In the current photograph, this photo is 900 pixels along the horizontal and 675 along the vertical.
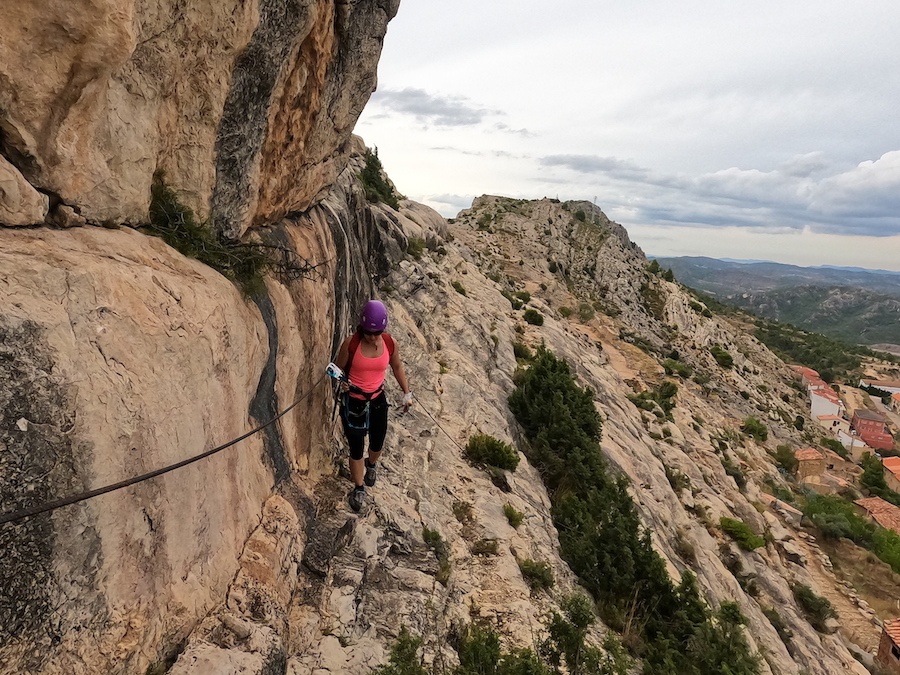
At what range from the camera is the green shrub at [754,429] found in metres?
38.3

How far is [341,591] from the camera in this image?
563cm

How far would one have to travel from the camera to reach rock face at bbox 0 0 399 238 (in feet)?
10.7

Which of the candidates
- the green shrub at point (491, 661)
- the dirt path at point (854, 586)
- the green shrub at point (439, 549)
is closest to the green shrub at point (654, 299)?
the dirt path at point (854, 586)

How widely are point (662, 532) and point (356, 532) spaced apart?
34.7 feet

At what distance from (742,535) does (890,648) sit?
421 inches

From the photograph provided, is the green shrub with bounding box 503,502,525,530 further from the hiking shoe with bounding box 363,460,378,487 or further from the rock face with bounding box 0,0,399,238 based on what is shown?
the rock face with bounding box 0,0,399,238

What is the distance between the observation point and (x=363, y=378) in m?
6.34

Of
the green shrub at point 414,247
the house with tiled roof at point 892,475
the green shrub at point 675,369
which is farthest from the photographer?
the house with tiled roof at point 892,475

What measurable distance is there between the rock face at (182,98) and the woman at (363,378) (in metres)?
1.92

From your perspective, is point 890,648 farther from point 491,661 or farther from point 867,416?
point 867,416

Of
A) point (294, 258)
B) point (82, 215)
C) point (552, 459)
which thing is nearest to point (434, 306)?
point (552, 459)

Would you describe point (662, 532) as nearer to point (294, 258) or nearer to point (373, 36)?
point (294, 258)

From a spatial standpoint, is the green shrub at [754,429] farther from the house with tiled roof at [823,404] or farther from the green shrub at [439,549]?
the house with tiled roof at [823,404]

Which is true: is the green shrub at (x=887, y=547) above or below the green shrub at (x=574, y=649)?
below
